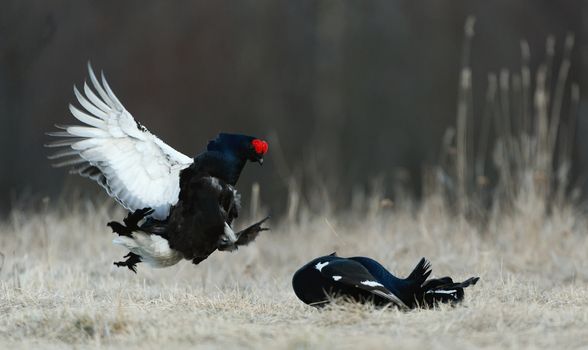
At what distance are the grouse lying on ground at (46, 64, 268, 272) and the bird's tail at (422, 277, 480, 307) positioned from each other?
948mm

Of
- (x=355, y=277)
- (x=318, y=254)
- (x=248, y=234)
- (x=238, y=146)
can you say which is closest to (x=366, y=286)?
(x=355, y=277)

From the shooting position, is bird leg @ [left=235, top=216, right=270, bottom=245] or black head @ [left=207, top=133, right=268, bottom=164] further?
black head @ [left=207, top=133, right=268, bottom=164]

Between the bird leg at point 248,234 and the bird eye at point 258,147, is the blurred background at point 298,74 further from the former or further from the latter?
the bird leg at point 248,234

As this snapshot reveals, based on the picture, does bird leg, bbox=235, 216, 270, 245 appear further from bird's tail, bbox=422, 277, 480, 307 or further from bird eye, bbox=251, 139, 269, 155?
bird's tail, bbox=422, 277, 480, 307

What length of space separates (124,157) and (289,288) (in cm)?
125

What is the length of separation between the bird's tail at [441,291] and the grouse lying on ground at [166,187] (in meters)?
0.95

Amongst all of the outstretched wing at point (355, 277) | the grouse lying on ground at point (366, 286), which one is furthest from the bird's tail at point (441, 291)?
the outstretched wing at point (355, 277)

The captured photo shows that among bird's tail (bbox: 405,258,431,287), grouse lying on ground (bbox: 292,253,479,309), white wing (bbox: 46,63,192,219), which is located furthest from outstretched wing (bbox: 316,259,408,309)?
white wing (bbox: 46,63,192,219)

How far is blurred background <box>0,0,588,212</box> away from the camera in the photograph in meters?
14.7

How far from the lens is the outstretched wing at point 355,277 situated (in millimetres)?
4422

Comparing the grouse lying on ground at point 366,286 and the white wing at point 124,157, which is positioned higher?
the white wing at point 124,157

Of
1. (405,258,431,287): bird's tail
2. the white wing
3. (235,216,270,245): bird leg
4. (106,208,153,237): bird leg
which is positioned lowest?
(405,258,431,287): bird's tail

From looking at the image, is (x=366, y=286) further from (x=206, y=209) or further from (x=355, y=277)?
(x=206, y=209)

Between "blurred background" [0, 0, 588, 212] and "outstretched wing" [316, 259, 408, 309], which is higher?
"blurred background" [0, 0, 588, 212]
